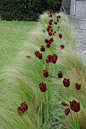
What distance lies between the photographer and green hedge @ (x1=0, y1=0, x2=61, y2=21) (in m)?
10.4

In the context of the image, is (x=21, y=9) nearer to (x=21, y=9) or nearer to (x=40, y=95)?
(x=21, y=9)

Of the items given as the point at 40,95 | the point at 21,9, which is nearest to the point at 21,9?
the point at 21,9

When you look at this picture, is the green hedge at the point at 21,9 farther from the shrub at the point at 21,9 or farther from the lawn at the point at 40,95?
the lawn at the point at 40,95

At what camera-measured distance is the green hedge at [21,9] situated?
1036 centimetres

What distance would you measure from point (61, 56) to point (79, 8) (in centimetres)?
885

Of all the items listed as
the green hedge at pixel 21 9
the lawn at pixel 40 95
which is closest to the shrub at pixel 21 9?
the green hedge at pixel 21 9

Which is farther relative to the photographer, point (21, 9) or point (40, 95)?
point (21, 9)

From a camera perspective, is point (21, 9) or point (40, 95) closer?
point (40, 95)

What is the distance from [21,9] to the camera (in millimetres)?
10641

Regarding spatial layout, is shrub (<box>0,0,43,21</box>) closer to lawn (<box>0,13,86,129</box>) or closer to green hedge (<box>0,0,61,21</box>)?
green hedge (<box>0,0,61,21</box>)

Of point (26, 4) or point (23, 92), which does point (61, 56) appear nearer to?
point (23, 92)

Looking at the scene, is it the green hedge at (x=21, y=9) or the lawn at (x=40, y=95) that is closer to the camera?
the lawn at (x=40, y=95)

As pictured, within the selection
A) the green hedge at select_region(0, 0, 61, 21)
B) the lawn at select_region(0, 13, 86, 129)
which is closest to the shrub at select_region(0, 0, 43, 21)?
the green hedge at select_region(0, 0, 61, 21)

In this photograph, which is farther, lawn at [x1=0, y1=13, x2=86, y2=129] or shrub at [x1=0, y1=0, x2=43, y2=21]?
shrub at [x1=0, y1=0, x2=43, y2=21]
